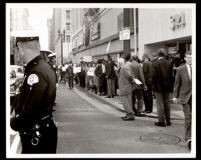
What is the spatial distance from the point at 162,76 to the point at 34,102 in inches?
207

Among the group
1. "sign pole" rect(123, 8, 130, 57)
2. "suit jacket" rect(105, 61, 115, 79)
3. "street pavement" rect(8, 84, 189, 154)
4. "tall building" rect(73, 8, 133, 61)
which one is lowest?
"street pavement" rect(8, 84, 189, 154)

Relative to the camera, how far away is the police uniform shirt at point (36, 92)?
2805 millimetres

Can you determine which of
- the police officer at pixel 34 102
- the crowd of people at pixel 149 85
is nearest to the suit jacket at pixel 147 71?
the crowd of people at pixel 149 85

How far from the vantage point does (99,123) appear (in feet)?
26.8

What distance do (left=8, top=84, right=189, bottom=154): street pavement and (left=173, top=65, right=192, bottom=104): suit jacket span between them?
0.94 meters

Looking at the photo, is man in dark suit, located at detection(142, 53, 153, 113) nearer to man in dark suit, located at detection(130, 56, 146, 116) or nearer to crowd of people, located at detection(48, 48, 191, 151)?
crowd of people, located at detection(48, 48, 191, 151)

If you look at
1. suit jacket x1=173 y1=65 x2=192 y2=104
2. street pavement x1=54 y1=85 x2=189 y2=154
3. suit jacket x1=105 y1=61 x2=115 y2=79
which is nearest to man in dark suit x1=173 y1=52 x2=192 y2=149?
suit jacket x1=173 y1=65 x2=192 y2=104

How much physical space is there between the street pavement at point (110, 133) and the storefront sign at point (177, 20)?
422cm

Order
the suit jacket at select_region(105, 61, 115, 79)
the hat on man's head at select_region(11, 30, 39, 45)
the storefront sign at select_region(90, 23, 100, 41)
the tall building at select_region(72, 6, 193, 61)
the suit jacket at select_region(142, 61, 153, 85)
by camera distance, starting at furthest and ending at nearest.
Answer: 1. the storefront sign at select_region(90, 23, 100, 41)
2. the suit jacket at select_region(105, 61, 115, 79)
3. the tall building at select_region(72, 6, 193, 61)
4. the suit jacket at select_region(142, 61, 153, 85)
5. the hat on man's head at select_region(11, 30, 39, 45)

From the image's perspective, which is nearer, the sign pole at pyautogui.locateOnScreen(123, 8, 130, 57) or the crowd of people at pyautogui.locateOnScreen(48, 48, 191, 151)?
the crowd of people at pyautogui.locateOnScreen(48, 48, 191, 151)

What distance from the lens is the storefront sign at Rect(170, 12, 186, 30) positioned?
11.8m

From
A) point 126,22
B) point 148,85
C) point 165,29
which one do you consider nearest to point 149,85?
point 148,85

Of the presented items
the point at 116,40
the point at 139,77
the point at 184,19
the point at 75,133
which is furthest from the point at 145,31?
the point at 75,133

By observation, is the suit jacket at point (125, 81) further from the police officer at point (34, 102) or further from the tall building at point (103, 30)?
the tall building at point (103, 30)
